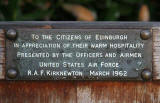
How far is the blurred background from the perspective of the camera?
9.08ft

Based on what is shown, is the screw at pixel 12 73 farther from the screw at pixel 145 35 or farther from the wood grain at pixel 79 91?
the screw at pixel 145 35

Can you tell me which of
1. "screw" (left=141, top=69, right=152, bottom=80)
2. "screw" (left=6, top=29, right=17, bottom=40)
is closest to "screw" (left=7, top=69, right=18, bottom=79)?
"screw" (left=6, top=29, right=17, bottom=40)

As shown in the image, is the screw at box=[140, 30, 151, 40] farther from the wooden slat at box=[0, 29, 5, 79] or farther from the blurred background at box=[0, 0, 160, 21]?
the blurred background at box=[0, 0, 160, 21]

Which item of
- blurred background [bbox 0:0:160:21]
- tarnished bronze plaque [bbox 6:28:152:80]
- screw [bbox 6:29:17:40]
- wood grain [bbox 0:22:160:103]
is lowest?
wood grain [bbox 0:22:160:103]

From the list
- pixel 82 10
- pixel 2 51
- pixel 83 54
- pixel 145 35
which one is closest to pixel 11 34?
pixel 2 51

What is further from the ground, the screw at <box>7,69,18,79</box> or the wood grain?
the screw at <box>7,69,18,79</box>

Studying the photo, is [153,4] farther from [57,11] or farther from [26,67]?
[26,67]

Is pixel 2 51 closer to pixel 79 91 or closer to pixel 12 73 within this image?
pixel 12 73

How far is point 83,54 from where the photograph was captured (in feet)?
5.05

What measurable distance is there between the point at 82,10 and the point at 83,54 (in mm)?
1386

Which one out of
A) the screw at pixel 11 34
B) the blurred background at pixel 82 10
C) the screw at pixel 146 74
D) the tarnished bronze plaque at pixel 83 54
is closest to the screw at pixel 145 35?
the tarnished bronze plaque at pixel 83 54

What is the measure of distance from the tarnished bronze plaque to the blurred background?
3.64ft

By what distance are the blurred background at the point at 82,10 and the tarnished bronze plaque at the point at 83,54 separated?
1.11 metres

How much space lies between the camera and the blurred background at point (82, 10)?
2768 mm
